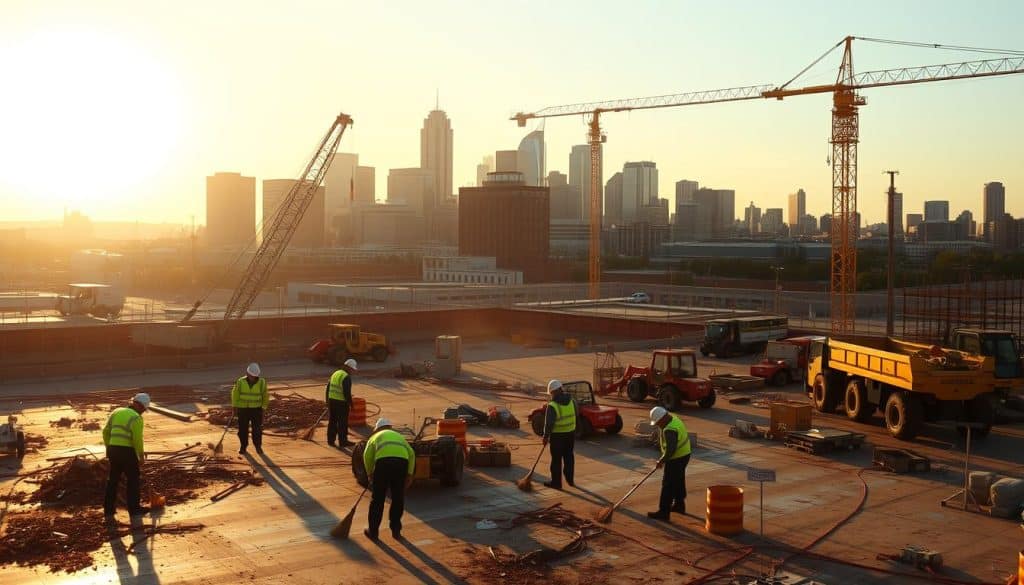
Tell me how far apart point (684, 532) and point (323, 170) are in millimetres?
41138

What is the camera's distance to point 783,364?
3200 cm

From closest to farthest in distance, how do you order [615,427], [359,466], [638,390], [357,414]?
[359,466] < [615,427] < [357,414] < [638,390]

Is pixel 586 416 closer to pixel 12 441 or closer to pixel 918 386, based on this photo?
pixel 918 386

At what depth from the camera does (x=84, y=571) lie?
12320 mm

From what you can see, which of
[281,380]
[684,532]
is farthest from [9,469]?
[281,380]

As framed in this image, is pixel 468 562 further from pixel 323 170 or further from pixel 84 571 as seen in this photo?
pixel 323 170

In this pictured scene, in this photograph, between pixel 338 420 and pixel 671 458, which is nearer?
pixel 671 458

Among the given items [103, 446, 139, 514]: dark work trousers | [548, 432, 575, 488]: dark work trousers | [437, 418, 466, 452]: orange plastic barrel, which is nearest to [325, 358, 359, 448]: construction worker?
[437, 418, 466, 452]: orange plastic barrel

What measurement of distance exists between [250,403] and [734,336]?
25.1 meters

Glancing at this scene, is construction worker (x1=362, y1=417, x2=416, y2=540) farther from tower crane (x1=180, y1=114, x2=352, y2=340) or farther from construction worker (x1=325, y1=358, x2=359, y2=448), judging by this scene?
tower crane (x1=180, y1=114, x2=352, y2=340)

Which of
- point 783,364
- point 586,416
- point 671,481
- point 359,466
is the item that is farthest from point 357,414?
point 783,364

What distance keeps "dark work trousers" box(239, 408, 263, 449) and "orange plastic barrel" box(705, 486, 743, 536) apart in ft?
31.4

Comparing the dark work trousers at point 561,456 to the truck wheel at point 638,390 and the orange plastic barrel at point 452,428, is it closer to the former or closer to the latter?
the orange plastic barrel at point 452,428

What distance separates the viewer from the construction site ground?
12477mm
